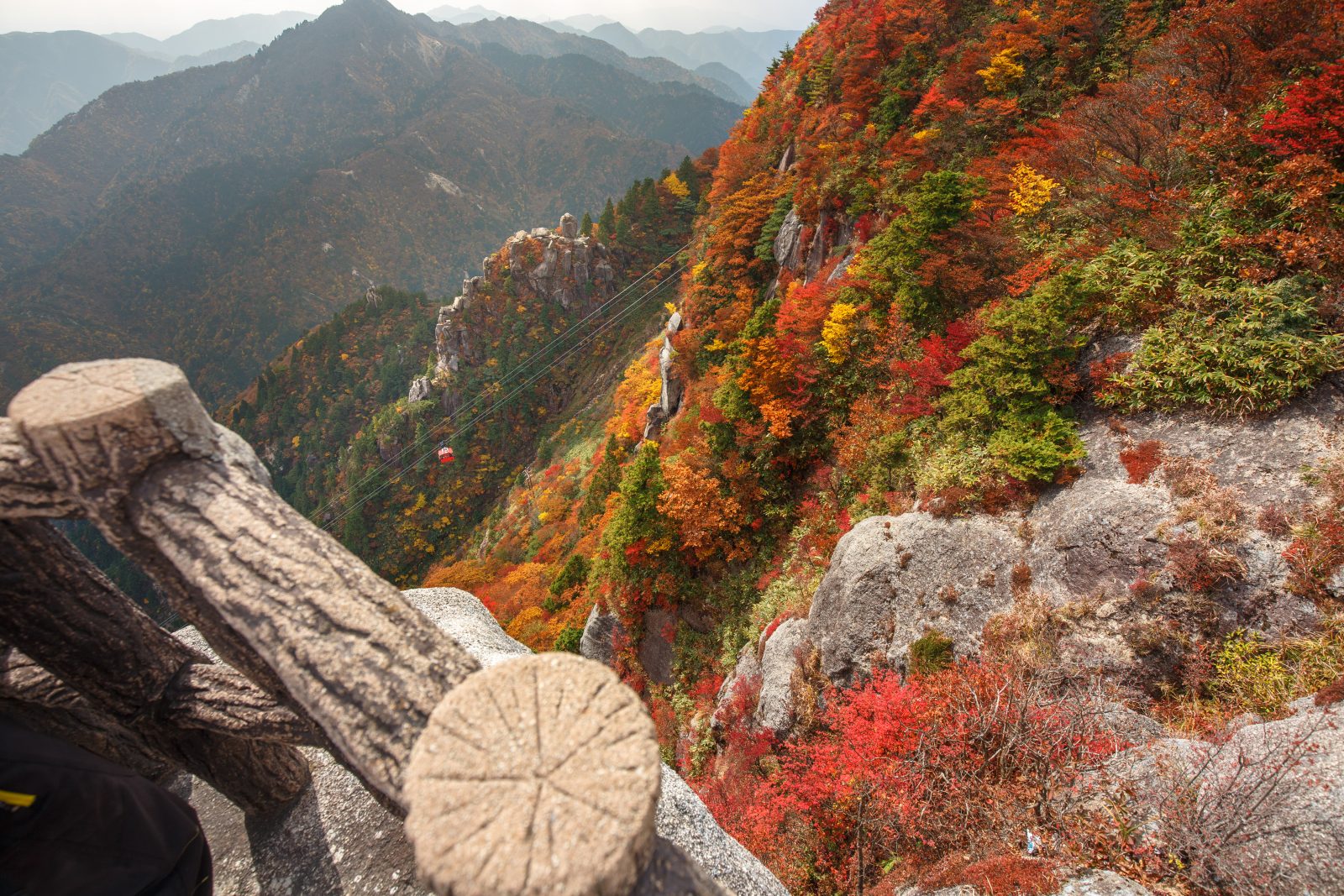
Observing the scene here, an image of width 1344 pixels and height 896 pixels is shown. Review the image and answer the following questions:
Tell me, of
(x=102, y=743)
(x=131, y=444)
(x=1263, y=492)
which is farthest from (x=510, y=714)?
(x=1263, y=492)

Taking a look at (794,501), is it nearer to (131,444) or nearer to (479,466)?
(131,444)

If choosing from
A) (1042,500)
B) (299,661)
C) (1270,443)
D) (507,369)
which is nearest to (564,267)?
(507,369)

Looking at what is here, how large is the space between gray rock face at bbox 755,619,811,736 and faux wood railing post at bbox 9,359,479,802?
383 inches

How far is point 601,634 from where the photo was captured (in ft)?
63.8

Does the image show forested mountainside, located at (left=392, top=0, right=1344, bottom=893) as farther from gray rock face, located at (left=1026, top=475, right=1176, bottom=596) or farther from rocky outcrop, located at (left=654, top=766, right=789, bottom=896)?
rocky outcrop, located at (left=654, top=766, right=789, bottom=896)

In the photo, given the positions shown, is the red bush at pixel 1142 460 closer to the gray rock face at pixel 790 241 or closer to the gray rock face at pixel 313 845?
the gray rock face at pixel 313 845

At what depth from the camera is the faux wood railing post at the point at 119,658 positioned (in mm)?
3090

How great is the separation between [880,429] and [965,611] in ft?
17.3

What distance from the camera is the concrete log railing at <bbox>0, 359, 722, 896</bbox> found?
1.49m

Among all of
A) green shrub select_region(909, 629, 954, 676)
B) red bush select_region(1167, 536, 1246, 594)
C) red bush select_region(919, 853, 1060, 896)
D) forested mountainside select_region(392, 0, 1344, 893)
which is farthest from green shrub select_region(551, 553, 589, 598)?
red bush select_region(1167, 536, 1246, 594)

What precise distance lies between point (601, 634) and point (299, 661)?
18.3 metres

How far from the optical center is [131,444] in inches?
89.8

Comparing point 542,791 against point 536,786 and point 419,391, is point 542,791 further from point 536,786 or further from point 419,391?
point 419,391

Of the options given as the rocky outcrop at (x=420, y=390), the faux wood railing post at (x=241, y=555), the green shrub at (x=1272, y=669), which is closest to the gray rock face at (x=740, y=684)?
the green shrub at (x=1272, y=669)
